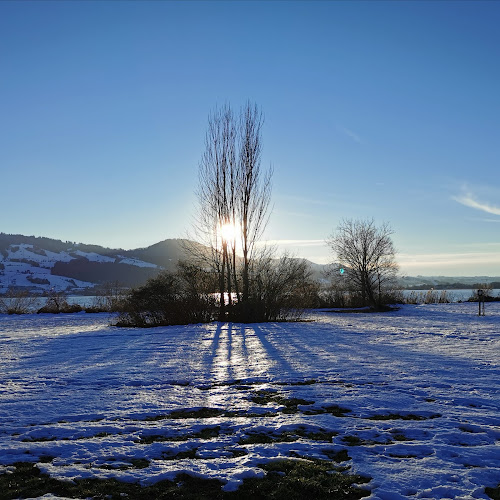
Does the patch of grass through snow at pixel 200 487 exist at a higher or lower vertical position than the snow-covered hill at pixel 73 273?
lower

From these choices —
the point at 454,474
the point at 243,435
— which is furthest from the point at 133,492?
the point at 454,474

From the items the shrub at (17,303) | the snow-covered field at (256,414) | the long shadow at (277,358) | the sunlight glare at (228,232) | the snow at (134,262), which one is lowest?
the long shadow at (277,358)

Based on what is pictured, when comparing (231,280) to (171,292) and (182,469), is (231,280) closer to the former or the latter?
(171,292)

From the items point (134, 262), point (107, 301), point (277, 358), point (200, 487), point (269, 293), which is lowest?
point (277, 358)

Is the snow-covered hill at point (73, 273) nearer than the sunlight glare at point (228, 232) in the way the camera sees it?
No

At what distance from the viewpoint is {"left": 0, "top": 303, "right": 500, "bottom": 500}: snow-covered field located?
3.29 m

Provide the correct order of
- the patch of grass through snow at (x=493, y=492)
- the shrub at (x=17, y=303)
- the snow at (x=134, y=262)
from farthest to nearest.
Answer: the snow at (x=134, y=262)
the shrub at (x=17, y=303)
the patch of grass through snow at (x=493, y=492)

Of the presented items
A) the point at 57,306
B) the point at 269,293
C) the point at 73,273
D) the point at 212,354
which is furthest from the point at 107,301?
the point at 73,273

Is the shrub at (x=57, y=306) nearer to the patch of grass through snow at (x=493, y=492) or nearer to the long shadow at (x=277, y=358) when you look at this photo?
the long shadow at (x=277, y=358)

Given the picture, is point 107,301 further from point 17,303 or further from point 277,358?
point 277,358

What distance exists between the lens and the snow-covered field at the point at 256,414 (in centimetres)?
329

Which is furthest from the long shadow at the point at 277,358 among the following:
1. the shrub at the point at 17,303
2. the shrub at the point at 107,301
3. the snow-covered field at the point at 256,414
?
the shrub at the point at 17,303

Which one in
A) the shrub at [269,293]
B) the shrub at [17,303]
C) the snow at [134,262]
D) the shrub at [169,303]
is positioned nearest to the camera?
the shrub at [169,303]

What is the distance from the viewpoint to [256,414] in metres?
4.70
